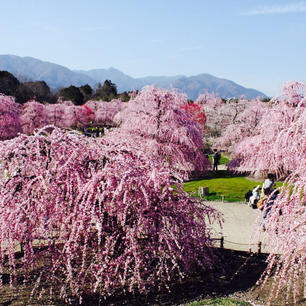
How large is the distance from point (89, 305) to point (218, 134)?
3190 cm

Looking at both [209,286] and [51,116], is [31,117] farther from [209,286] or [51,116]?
[209,286]

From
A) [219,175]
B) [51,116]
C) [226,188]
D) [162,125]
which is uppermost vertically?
[51,116]

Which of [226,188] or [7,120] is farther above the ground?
[7,120]

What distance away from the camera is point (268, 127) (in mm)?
16469

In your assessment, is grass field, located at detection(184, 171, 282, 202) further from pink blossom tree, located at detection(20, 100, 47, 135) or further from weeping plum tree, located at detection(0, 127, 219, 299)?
pink blossom tree, located at detection(20, 100, 47, 135)

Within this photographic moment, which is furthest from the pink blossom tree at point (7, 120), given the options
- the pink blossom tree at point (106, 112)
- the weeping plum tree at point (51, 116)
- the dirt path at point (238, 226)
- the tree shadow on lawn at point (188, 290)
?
the pink blossom tree at point (106, 112)

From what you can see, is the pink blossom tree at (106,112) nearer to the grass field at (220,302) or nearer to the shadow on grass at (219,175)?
the shadow on grass at (219,175)

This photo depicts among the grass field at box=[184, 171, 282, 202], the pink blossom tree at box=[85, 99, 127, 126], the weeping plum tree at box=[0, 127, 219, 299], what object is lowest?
the grass field at box=[184, 171, 282, 202]

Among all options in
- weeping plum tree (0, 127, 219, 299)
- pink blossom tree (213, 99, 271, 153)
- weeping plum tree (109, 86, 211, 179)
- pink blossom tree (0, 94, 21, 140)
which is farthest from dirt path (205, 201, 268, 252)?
pink blossom tree (0, 94, 21, 140)

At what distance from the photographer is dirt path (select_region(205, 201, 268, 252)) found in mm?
9703

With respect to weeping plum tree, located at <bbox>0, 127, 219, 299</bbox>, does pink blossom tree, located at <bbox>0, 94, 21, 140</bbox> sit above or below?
above

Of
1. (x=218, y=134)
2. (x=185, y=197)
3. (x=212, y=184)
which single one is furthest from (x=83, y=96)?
(x=185, y=197)

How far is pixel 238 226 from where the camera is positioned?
11812 mm

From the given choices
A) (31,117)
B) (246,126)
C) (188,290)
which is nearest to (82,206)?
(188,290)
